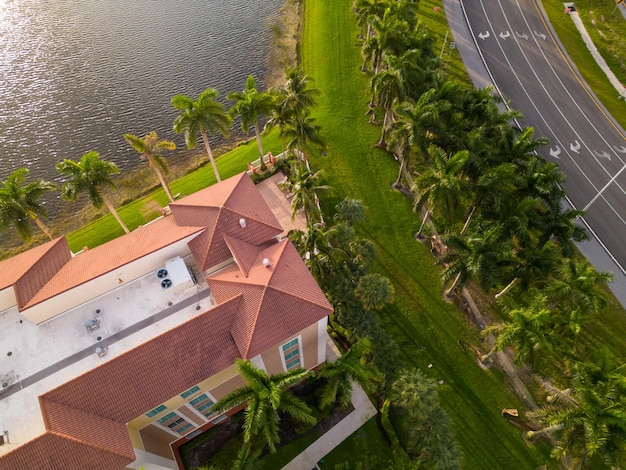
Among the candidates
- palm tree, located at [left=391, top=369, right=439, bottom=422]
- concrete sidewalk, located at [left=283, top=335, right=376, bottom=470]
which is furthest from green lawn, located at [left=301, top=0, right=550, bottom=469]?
palm tree, located at [left=391, top=369, right=439, bottom=422]

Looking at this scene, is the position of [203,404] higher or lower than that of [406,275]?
lower

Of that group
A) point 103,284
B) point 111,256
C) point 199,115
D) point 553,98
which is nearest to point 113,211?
point 111,256

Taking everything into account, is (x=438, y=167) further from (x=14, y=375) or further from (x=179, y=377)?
(x=14, y=375)

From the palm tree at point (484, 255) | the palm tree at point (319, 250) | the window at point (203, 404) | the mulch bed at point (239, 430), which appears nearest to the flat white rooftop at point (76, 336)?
the window at point (203, 404)

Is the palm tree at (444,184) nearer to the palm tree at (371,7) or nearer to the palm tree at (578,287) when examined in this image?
the palm tree at (578,287)

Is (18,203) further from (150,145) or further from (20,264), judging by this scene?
Answer: (150,145)

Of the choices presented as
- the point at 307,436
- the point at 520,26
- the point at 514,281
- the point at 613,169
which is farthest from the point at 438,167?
the point at 520,26

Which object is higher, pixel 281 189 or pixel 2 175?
pixel 2 175
